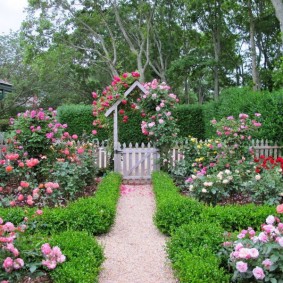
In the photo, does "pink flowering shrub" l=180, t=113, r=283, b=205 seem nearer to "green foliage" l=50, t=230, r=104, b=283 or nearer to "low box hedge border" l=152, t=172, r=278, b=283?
"low box hedge border" l=152, t=172, r=278, b=283

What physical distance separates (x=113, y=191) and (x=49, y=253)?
13.2ft

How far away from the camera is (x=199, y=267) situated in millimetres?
3514

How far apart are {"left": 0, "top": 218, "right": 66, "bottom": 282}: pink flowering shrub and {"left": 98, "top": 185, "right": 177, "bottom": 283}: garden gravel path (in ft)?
2.71

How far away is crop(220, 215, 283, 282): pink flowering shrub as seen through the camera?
3.22 metres

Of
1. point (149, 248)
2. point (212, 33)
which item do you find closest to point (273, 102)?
point (149, 248)

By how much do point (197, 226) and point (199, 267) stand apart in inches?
45.1

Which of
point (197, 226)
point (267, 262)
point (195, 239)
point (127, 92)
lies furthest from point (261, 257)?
point (127, 92)

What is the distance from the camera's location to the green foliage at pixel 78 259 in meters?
3.50

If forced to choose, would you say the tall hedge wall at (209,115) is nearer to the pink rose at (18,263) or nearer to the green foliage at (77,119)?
the green foliage at (77,119)

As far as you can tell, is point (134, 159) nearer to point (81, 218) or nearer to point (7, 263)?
point (81, 218)

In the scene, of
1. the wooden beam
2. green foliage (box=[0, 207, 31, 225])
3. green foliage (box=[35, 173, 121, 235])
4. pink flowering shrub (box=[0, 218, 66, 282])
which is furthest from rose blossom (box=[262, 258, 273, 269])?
the wooden beam

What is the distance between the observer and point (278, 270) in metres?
3.31

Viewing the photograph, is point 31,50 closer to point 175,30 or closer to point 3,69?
point 3,69

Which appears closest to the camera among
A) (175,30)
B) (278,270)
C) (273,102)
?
(278,270)
